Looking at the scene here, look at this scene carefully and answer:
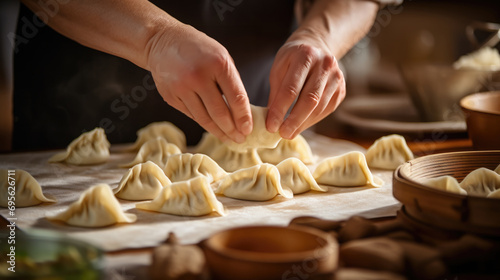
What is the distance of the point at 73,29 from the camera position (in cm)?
192

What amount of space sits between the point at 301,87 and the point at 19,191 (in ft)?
3.09

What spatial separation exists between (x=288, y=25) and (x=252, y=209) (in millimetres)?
1278

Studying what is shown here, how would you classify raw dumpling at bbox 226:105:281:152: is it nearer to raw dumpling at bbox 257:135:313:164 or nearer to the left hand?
the left hand

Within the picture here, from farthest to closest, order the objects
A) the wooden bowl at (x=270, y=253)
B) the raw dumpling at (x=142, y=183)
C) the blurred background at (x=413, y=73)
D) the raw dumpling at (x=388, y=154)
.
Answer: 1. the blurred background at (x=413, y=73)
2. the raw dumpling at (x=388, y=154)
3. the raw dumpling at (x=142, y=183)
4. the wooden bowl at (x=270, y=253)

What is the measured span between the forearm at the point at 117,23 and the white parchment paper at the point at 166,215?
18.7 inches

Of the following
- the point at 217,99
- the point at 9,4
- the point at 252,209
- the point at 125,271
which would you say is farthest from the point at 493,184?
the point at 9,4

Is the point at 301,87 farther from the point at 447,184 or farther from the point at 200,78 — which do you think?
the point at 447,184

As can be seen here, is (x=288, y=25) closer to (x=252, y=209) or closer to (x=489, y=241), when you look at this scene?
(x=252, y=209)

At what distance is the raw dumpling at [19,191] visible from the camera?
5.04 feet

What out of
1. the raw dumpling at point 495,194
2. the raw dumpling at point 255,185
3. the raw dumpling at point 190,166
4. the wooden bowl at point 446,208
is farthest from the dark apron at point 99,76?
the raw dumpling at point 495,194

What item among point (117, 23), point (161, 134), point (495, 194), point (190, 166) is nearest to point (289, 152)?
point (190, 166)

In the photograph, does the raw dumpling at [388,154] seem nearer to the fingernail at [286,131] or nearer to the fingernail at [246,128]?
the fingernail at [286,131]

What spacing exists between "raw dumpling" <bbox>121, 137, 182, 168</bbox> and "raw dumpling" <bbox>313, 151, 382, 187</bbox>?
589 millimetres

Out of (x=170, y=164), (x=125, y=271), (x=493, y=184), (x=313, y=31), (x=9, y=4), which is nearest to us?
(x=125, y=271)
